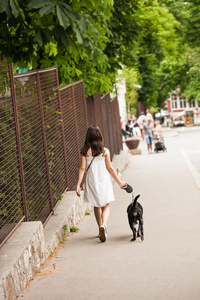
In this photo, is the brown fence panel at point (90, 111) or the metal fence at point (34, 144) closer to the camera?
the metal fence at point (34, 144)

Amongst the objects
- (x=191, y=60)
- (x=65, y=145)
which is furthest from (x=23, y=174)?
(x=191, y=60)

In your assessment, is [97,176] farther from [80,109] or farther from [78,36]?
[80,109]

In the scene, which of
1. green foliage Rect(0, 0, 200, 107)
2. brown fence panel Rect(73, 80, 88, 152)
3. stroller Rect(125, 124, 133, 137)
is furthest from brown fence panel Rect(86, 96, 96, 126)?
stroller Rect(125, 124, 133, 137)

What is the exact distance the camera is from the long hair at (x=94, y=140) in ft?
27.3

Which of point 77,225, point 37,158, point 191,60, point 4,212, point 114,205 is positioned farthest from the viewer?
point 191,60

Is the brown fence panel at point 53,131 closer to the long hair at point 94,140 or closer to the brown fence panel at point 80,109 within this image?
the long hair at point 94,140

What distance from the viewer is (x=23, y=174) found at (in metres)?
7.39

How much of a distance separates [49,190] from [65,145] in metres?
2.12

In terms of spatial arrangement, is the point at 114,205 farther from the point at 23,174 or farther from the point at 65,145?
the point at 23,174

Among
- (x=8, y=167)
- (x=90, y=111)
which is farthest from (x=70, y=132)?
(x=8, y=167)

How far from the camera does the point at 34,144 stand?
8453 mm

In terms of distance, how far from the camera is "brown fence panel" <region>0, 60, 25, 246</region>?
661 cm

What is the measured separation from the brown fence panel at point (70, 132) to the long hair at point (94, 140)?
9.13 feet

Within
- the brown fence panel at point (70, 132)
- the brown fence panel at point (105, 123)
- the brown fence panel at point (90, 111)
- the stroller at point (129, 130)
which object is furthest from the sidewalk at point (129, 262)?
the stroller at point (129, 130)
